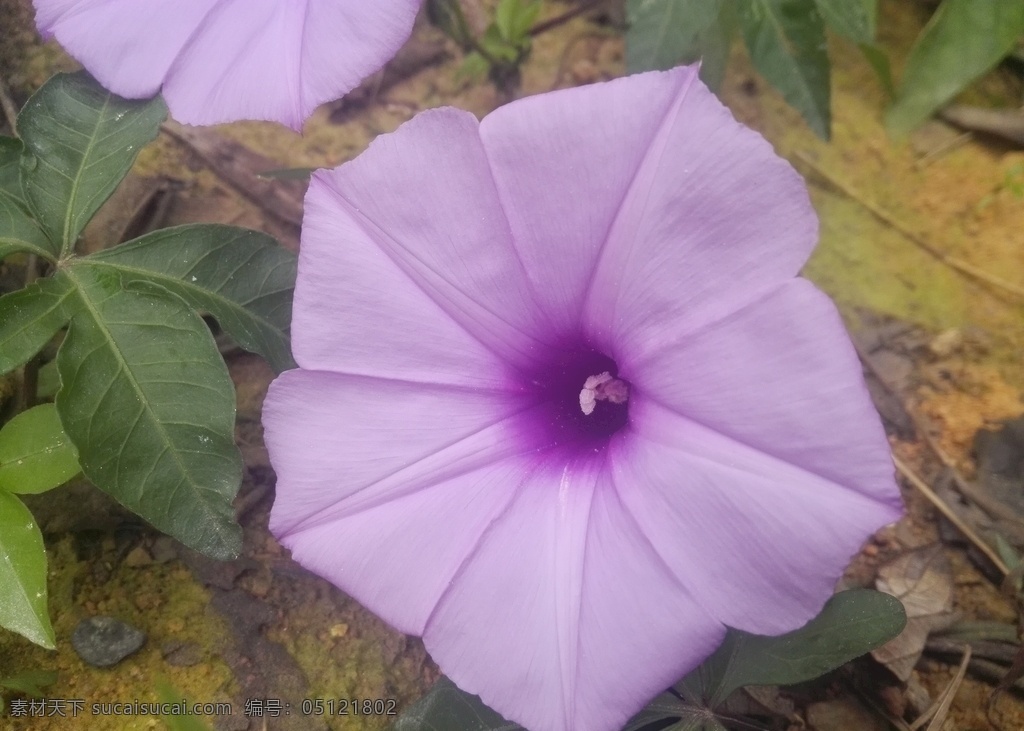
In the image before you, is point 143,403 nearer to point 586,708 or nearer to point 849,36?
point 586,708

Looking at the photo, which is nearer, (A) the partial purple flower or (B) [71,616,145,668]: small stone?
(A) the partial purple flower

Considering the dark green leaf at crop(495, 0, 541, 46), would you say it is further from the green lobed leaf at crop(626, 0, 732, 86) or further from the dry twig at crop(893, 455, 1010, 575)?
the dry twig at crop(893, 455, 1010, 575)

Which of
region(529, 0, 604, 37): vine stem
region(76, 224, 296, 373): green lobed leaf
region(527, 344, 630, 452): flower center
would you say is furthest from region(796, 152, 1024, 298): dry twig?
region(76, 224, 296, 373): green lobed leaf

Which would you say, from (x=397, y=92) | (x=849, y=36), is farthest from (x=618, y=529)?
(x=397, y=92)

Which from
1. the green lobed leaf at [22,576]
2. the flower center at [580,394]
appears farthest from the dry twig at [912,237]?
the green lobed leaf at [22,576]

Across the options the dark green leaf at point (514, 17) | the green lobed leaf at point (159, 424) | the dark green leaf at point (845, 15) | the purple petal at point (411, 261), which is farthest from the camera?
the dark green leaf at point (514, 17)

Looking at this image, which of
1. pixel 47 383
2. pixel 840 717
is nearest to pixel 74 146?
pixel 47 383

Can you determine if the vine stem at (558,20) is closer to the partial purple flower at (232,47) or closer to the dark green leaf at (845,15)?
the dark green leaf at (845,15)
